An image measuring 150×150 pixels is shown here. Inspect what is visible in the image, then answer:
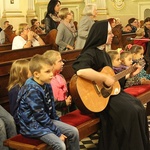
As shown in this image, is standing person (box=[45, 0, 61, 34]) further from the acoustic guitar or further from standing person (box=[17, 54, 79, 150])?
standing person (box=[17, 54, 79, 150])

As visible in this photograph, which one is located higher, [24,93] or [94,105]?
[24,93]

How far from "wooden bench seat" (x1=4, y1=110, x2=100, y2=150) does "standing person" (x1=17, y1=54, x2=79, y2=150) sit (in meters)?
0.06

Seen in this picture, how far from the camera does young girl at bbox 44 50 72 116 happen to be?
14.0 feet

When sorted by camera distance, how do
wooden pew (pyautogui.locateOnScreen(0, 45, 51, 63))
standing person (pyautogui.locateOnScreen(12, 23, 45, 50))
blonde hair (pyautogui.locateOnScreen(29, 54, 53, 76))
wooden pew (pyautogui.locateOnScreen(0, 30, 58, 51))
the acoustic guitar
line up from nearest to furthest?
blonde hair (pyautogui.locateOnScreen(29, 54, 53, 76)) < the acoustic guitar < wooden pew (pyautogui.locateOnScreen(0, 45, 51, 63)) < standing person (pyautogui.locateOnScreen(12, 23, 45, 50)) < wooden pew (pyautogui.locateOnScreen(0, 30, 58, 51))

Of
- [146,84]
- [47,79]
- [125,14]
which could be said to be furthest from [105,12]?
[47,79]

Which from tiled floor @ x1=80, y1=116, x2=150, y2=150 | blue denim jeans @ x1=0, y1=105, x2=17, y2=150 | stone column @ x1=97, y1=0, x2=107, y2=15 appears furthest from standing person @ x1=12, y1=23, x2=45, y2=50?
stone column @ x1=97, y1=0, x2=107, y2=15

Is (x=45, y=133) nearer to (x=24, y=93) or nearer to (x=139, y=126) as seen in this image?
(x=24, y=93)

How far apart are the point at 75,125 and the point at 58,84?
628 millimetres

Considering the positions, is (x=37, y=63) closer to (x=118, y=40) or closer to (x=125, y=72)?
(x=125, y=72)

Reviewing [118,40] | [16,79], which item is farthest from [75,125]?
[118,40]

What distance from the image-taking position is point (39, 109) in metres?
3.46

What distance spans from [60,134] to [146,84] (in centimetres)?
248

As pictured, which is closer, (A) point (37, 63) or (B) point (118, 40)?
(A) point (37, 63)

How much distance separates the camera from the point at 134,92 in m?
5.20
